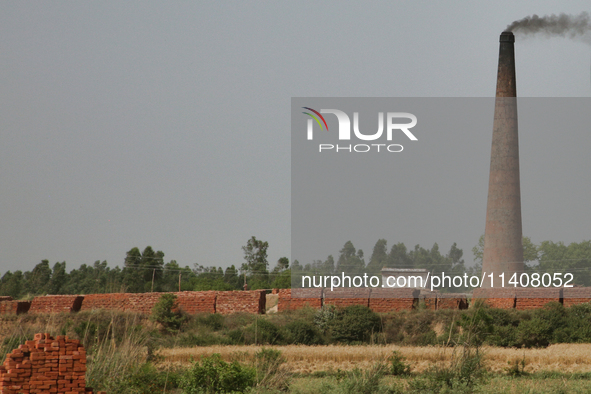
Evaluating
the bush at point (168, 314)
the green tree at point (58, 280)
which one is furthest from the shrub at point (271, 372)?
the green tree at point (58, 280)

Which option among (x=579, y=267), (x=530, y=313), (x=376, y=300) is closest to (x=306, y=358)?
(x=376, y=300)

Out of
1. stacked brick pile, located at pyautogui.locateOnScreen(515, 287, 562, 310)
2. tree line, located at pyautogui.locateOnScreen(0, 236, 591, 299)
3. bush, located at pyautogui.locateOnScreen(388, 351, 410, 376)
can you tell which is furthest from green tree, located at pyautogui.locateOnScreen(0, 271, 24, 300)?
bush, located at pyautogui.locateOnScreen(388, 351, 410, 376)

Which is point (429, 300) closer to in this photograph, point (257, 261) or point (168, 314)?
point (168, 314)

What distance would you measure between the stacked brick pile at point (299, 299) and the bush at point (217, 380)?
14.1 metres

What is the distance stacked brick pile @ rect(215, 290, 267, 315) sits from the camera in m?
27.1

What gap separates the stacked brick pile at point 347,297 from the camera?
26.1 meters

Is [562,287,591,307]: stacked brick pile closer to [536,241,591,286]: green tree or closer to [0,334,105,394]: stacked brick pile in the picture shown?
[0,334,105,394]: stacked brick pile

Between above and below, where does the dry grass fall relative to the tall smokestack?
below

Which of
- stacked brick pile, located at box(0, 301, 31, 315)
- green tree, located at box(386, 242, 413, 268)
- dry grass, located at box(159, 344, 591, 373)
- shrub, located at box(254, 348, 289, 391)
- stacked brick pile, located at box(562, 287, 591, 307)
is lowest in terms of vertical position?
dry grass, located at box(159, 344, 591, 373)

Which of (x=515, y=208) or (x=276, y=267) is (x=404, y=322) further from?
(x=276, y=267)

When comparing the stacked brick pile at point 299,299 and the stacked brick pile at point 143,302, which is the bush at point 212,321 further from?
the stacked brick pile at point 299,299

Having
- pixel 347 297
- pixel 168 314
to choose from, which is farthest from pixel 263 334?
pixel 168 314

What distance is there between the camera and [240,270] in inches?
2239

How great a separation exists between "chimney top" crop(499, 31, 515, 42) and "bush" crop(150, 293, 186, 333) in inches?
857
